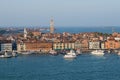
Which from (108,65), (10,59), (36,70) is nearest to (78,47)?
(10,59)

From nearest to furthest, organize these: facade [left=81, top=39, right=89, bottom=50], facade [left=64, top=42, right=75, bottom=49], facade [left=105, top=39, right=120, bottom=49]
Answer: facade [left=64, top=42, right=75, bottom=49]
facade [left=105, top=39, right=120, bottom=49]
facade [left=81, top=39, right=89, bottom=50]

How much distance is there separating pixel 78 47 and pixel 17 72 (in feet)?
34.1

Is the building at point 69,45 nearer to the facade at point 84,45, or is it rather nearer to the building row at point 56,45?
the building row at point 56,45

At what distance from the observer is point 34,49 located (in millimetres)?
23438

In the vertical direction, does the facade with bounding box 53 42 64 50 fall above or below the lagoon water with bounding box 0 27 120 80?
above

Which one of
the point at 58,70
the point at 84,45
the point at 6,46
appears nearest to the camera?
the point at 58,70

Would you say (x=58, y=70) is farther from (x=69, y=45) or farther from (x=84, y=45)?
(x=84, y=45)

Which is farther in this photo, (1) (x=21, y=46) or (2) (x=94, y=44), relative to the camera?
(2) (x=94, y=44)

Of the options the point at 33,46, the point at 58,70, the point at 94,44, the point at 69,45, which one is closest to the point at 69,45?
the point at 69,45

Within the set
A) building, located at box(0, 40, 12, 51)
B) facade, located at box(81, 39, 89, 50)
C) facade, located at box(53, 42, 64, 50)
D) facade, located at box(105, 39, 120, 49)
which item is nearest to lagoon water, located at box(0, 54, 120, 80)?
building, located at box(0, 40, 12, 51)

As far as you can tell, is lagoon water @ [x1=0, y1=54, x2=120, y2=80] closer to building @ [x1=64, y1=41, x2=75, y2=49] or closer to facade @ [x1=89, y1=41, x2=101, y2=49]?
building @ [x1=64, y1=41, x2=75, y2=49]

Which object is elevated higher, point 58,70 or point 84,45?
point 84,45

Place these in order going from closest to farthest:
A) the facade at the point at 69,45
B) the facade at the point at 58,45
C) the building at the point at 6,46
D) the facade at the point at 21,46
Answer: the building at the point at 6,46, the facade at the point at 21,46, the facade at the point at 58,45, the facade at the point at 69,45

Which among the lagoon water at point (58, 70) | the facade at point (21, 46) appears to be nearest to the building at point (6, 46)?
the facade at point (21, 46)
